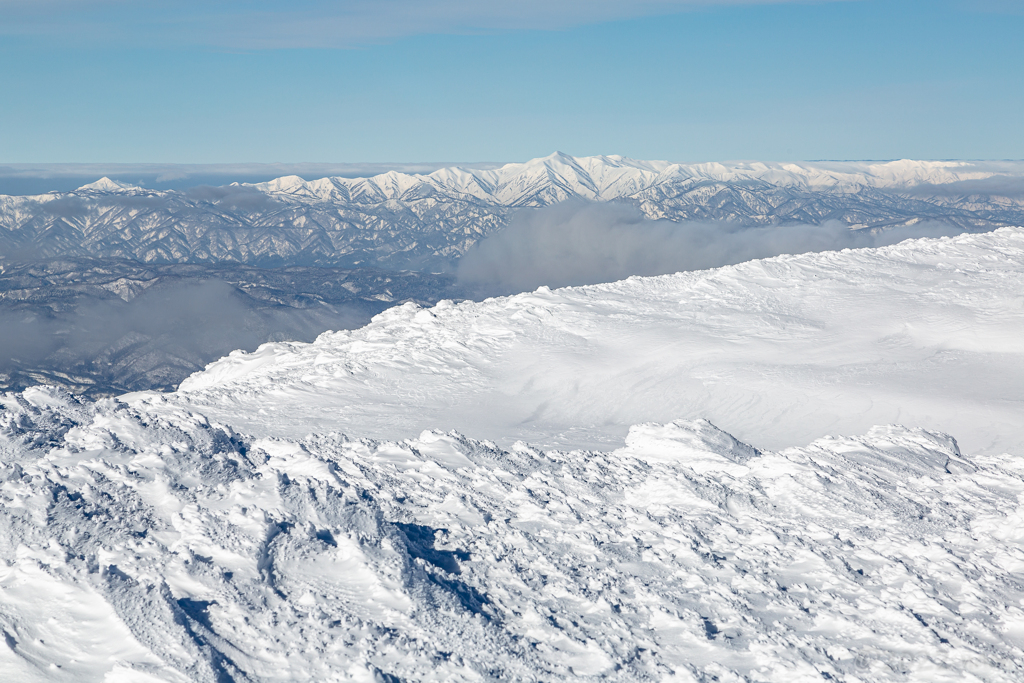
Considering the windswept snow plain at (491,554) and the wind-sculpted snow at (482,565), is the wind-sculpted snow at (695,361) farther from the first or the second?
the wind-sculpted snow at (482,565)

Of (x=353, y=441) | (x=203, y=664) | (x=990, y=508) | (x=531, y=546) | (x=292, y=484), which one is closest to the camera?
(x=203, y=664)

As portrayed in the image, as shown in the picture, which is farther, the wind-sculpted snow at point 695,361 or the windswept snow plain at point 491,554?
the wind-sculpted snow at point 695,361

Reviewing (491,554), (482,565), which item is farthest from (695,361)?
(482,565)

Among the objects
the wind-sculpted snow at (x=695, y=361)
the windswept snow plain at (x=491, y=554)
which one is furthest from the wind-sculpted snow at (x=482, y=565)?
the wind-sculpted snow at (x=695, y=361)

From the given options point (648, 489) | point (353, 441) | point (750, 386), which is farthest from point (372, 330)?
point (648, 489)

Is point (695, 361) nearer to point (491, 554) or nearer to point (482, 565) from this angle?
point (491, 554)

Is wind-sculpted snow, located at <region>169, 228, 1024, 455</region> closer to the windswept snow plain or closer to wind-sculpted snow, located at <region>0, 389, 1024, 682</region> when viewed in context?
the windswept snow plain

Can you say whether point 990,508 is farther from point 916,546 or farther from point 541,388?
point 541,388

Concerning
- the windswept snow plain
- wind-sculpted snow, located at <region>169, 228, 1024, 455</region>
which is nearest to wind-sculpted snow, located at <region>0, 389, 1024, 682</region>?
the windswept snow plain
